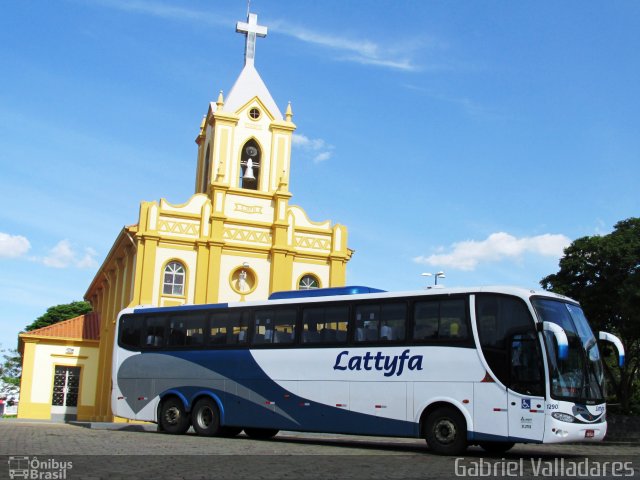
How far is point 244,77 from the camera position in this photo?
128 ft

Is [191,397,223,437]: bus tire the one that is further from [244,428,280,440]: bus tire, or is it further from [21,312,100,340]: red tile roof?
[21,312,100,340]: red tile roof

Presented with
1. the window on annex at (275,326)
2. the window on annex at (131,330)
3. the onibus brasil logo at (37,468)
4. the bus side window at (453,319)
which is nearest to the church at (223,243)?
the window on annex at (131,330)

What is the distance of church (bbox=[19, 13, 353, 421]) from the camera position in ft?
112

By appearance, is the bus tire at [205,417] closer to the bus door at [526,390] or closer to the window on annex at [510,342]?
the window on annex at [510,342]

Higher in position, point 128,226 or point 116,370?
point 128,226

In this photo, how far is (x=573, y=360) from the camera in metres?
15.3

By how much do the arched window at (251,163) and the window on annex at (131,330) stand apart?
14.9 metres

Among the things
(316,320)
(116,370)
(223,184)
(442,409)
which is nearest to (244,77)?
(223,184)

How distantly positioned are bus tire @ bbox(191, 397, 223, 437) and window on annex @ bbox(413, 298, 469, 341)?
646 cm

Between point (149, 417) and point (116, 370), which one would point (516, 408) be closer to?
point (149, 417)

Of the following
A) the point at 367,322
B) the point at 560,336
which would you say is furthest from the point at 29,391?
the point at 560,336

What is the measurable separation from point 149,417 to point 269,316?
16.8 ft

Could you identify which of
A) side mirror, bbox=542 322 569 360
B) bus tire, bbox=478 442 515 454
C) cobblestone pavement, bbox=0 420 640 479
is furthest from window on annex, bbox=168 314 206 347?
side mirror, bbox=542 322 569 360

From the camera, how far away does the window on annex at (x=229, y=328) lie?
20.2 metres
